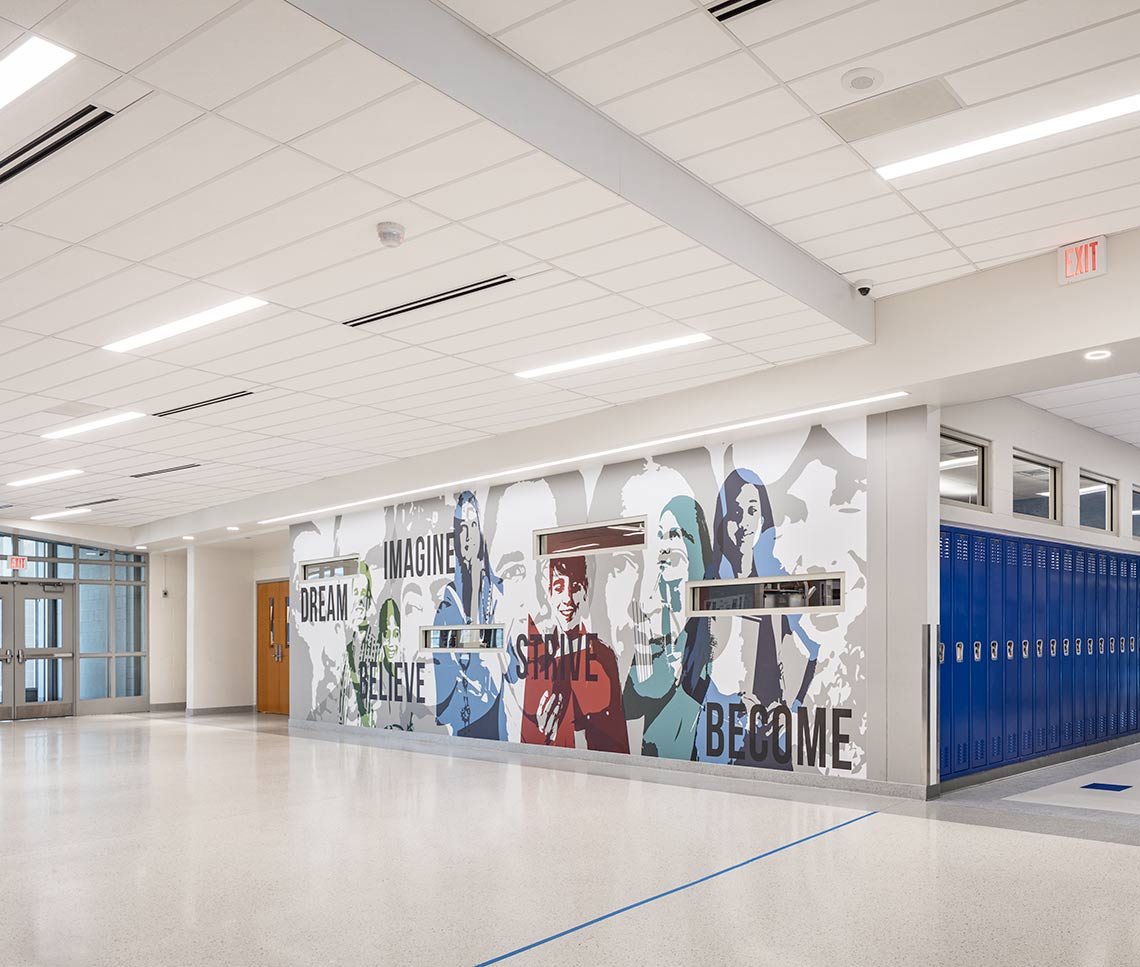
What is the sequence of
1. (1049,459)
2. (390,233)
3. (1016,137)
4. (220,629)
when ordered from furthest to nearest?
1. (220,629)
2. (1049,459)
3. (390,233)
4. (1016,137)

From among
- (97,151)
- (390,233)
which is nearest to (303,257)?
(390,233)

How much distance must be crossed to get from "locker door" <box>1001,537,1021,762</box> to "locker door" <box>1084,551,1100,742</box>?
1.65 m

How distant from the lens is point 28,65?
3648 millimetres

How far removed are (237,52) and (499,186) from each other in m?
1.38

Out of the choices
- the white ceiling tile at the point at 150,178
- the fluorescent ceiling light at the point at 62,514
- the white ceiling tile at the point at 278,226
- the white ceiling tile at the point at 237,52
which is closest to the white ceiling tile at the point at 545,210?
the white ceiling tile at the point at 278,226

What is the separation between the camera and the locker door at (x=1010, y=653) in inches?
345

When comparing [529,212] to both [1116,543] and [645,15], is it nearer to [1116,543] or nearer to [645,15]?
[645,15]

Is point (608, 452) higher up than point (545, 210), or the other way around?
point (545, 210)

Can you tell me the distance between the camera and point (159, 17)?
3.35 m

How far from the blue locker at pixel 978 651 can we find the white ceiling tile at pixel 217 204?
623cm

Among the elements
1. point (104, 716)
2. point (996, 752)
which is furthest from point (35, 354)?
point (104, 716)

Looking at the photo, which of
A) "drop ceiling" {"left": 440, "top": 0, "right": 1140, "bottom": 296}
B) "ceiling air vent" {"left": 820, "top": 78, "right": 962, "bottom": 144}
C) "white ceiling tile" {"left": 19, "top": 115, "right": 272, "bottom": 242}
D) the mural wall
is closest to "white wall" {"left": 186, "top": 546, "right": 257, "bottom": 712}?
the mural wall

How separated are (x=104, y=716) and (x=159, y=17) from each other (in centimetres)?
1637

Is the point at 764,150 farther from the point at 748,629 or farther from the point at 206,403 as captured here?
the point at 206,403
